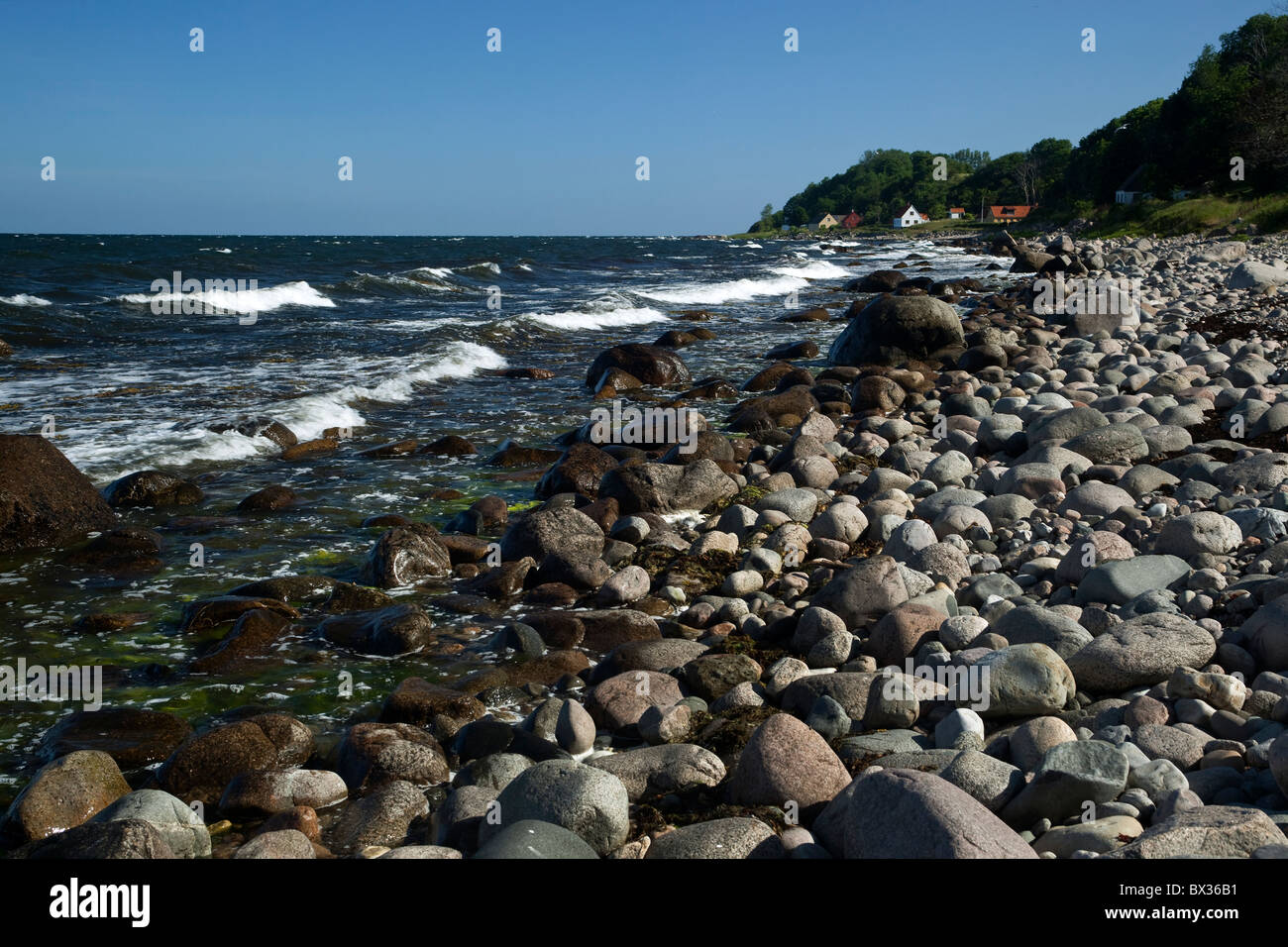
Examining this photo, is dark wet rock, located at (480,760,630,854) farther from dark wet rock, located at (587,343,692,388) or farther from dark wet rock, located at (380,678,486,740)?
dark wet rock, located at (587,343,692,388)

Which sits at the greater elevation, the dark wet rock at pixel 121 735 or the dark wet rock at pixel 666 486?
the dark wet rock at pixel 666 486

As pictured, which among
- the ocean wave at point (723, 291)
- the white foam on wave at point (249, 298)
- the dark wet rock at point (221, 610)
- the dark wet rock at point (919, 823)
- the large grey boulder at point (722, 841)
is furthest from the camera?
the ocean wave at point (723, 291)

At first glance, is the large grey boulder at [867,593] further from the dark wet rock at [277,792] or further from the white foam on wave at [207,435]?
the white foam on wave at [207,435]

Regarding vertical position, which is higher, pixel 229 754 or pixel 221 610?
pixel 221 610

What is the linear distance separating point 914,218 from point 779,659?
14444 centimetres

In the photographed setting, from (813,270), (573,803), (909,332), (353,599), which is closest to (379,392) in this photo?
(353,599)

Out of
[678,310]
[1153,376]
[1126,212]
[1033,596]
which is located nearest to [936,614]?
[1033,596]

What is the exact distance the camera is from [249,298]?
29094 mm

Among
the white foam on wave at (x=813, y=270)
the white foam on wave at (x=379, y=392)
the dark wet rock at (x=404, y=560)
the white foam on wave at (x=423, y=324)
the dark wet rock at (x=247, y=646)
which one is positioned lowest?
the dark wet rock at (x=247, y=646)

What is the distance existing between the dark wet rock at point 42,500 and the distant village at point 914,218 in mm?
92979

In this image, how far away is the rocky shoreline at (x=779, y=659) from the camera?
3.34 metres

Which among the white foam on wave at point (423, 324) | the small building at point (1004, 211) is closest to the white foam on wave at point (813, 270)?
the white foam on wave at point (423, 324)

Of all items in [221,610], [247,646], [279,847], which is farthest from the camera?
[221,610]

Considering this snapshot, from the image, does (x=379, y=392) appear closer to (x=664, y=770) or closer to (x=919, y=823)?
(x=664, y=770)
